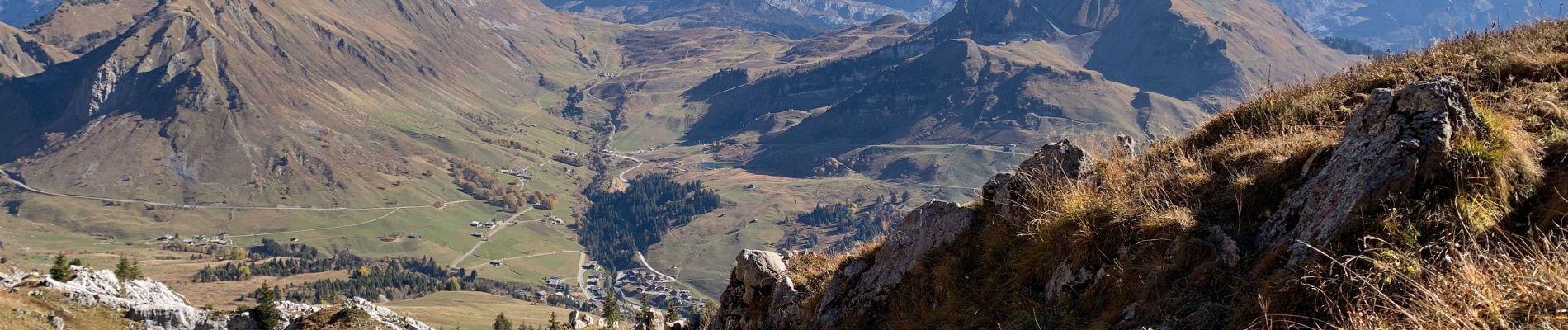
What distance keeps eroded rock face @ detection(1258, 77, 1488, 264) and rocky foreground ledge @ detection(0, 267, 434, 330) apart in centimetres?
4870

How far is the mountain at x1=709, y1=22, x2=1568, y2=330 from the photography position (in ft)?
26.1

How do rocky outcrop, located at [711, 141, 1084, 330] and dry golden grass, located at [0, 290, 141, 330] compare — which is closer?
rocky outcrop, located at [711, 141, 1084, 330]

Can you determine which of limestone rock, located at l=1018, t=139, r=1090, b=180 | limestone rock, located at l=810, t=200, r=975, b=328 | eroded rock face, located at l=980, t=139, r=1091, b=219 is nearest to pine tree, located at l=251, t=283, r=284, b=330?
limestone rock, located at l=810, t=200, r=975, b=328

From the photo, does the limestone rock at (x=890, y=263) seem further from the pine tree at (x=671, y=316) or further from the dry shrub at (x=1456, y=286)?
the pine tree at (x=671, y=316)

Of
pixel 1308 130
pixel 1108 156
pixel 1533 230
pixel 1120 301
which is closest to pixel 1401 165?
pixel 1533 230

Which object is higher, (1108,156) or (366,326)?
(1108,156)

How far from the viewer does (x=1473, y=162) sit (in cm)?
872

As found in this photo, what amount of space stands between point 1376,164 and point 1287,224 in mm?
1200

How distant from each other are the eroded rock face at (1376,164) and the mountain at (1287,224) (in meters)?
0.03

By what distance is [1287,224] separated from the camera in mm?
10320

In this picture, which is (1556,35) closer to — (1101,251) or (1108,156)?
(1108,156)

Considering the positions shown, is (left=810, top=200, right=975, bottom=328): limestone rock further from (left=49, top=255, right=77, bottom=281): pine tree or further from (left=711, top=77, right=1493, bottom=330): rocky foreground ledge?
(left=49, top=255, right=77, bottom=281): pine tree

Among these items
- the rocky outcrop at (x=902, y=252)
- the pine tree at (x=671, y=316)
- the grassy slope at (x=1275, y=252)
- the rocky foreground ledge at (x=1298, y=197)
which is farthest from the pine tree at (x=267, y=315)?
the grassy slope at (x=1275, y=252)

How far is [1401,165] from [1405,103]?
1473mm
